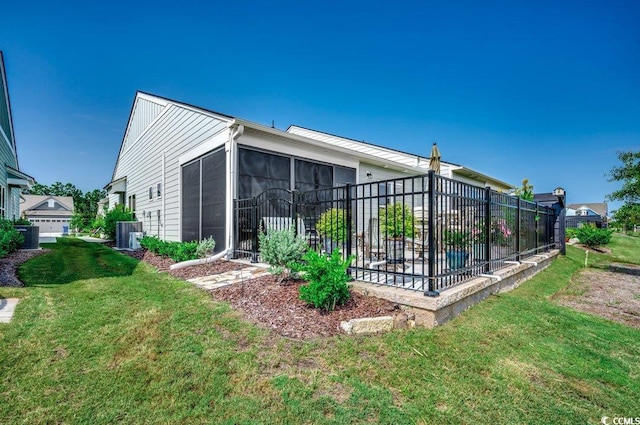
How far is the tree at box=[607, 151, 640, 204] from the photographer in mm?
8367

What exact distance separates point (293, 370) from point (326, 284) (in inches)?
46.6

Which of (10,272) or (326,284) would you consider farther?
(10,272)

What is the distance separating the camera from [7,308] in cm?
367

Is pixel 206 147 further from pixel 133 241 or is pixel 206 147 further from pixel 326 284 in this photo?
pixel 133 241

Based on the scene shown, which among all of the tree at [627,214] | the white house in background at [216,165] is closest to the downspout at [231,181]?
the white house in background at [216,165]

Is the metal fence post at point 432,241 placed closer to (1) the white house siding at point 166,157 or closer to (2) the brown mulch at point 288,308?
(2) the brown mulch at point 288,308

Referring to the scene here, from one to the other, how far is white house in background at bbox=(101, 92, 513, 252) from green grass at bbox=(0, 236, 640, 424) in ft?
13.1

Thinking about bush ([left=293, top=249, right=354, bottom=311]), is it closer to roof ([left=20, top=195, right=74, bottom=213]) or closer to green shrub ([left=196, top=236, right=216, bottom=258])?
green shrub ([left=196, top=236, right=216, bottom=258])

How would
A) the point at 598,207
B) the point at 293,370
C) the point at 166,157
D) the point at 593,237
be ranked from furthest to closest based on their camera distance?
the point at 598,207, the point at 593,237, the point at 166,157, the point at 293,370

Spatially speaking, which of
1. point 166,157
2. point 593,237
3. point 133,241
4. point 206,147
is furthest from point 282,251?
point 593,237

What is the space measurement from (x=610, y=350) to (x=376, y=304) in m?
2.46

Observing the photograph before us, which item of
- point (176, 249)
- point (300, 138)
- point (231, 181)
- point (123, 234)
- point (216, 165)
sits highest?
point (300, 138)

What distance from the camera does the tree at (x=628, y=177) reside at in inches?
329

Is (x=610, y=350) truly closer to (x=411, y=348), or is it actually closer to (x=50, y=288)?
(x=411, y=348)
